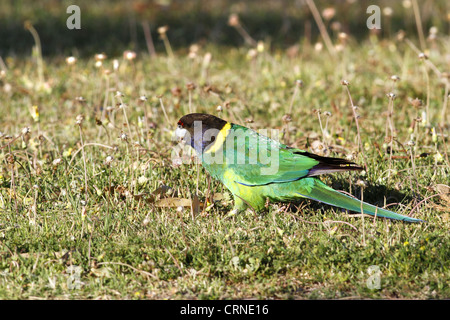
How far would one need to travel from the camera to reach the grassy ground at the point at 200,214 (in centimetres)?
280

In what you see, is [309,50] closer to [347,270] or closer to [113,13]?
[113,13]

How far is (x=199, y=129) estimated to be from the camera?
3.42 meters

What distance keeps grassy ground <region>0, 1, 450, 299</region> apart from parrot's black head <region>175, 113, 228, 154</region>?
0.30 m

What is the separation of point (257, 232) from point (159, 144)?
4.47ft

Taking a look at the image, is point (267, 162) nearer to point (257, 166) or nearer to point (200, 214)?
point (257, 166)

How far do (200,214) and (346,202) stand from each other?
847 millimetres

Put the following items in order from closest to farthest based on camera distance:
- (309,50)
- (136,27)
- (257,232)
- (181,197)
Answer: (257,232), (181,197), (309,50), (136,27)

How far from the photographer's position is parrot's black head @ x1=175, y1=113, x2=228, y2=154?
338 centimetres

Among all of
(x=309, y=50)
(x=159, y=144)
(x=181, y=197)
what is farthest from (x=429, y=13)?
(x=181, y=197)

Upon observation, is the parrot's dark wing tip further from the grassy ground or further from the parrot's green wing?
the grassy ground

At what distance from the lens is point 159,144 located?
167 inches

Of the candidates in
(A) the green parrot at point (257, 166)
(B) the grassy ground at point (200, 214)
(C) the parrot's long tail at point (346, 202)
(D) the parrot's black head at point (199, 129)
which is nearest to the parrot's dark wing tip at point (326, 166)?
(A) the green parrot at point (257, 166)

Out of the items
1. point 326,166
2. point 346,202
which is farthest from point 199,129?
point 346,202
